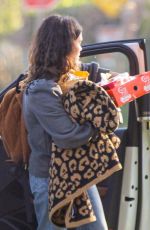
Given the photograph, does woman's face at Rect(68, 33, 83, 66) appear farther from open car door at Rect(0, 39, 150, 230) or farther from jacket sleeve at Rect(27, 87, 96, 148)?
open car door at Rect(0, 39, 150, 230)

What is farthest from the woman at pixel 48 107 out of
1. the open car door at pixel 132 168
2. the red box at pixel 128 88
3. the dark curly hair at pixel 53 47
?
the open car door at pixel 132 168

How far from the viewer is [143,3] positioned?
50.6 feet

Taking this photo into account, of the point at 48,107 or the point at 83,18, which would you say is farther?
the point at 83,18

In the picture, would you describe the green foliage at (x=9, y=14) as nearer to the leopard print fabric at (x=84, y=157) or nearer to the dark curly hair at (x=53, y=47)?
the dark curly hair at (x=53, y=47)

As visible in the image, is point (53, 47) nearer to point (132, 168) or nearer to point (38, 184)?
point (38, 184)

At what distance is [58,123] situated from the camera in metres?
3.23

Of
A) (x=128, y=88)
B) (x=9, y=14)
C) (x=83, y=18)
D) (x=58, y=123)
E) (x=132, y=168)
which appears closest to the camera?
(x=58, y=123)

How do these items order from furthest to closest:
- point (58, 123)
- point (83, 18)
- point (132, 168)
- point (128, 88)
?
point (83, 18) < point (132, 168) < point (128, 88) < point (58, 123)

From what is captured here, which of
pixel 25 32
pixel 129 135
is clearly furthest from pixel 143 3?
pixel 129 135

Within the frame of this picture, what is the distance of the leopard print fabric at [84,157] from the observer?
3227 mm

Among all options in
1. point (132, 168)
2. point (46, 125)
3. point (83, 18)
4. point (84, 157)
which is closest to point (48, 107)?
point (46, 125)

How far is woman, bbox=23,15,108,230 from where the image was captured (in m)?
3.23

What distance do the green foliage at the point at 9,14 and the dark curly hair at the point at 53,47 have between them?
1174cm

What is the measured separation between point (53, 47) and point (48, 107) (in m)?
0.29
